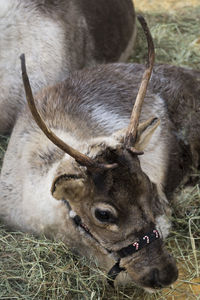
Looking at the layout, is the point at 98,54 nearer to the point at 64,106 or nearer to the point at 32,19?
the point at 32,19

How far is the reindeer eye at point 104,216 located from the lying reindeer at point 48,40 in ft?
7.04

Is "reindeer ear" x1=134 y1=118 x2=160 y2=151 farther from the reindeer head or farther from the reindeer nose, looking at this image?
the reindeer nose

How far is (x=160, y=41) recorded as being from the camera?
7246 mm

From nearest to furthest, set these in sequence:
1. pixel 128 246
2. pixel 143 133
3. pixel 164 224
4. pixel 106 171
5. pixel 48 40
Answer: pixel 106 171, pixel 128 246, pixel 143 133, pixel 164 224, pixel 48 40

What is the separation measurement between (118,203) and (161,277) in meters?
0.57

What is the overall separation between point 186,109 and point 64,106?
1172mm

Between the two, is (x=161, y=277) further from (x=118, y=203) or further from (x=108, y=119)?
(x=108, y=119)

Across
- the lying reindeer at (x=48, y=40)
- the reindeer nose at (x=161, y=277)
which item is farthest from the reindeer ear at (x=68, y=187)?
the lying reindeer at (x=48, y=40)

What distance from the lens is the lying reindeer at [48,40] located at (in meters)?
5.36

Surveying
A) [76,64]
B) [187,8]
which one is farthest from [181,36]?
[76,64]

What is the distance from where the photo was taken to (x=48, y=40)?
548cm

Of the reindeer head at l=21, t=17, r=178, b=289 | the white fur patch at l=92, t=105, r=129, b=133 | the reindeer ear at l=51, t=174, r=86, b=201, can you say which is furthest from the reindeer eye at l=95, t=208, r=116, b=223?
the white fur patch at l=92, t=105, r=129, b=133

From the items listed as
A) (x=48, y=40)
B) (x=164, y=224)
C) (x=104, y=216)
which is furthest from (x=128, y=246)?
(x=48, y=40)

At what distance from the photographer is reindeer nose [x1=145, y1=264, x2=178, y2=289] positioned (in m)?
3.54
